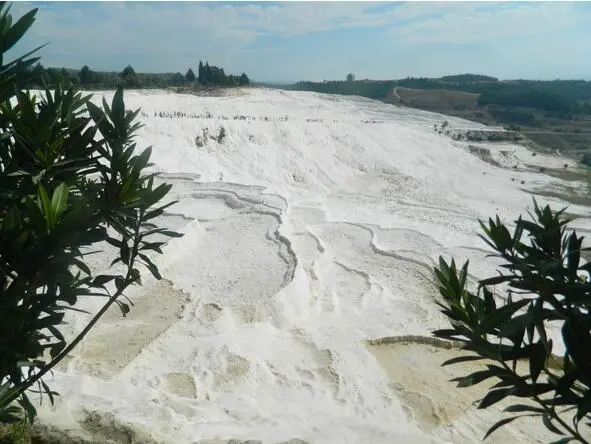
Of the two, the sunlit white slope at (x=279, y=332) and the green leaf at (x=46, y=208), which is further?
the sunlit white slope at (x=279, y=332)

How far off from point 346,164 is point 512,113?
39.0m

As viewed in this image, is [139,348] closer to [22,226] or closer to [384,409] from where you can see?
[384,409]

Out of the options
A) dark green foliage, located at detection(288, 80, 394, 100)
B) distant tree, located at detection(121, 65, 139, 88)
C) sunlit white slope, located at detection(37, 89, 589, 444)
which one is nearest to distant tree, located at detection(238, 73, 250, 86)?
distant tree, located at detection(121, 65, 139, 88)

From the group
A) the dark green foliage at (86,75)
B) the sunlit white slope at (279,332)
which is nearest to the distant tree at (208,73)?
the dark green foliage at (86,75)

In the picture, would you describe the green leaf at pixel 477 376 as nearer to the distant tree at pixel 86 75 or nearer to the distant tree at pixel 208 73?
the distant tree at pixel 86 75

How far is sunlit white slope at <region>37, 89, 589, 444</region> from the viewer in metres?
5.48

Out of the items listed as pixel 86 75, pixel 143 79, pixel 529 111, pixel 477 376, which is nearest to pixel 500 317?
pixel 477 376

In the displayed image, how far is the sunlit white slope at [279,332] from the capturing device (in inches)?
216

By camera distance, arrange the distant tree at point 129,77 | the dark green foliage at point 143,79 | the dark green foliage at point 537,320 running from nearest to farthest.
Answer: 1. the dark green foliage at point 537,320
2. the dark green foliage at point 143,79
3. the distant tree at point 129,77

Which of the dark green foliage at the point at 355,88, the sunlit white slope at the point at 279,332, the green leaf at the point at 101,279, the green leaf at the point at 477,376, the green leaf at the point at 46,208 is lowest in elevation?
the sunlit white slope at the point at 279,332

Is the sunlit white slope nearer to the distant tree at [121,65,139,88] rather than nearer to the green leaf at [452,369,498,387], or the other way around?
the green leaf at [452,369,498,387]

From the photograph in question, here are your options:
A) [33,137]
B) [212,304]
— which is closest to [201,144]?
[212,304]

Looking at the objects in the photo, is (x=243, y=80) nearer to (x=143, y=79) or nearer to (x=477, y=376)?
(x=143, y=79)

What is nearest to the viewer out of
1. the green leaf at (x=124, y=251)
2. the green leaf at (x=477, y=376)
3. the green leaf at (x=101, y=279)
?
the green leaf at (x=477, y=376)
